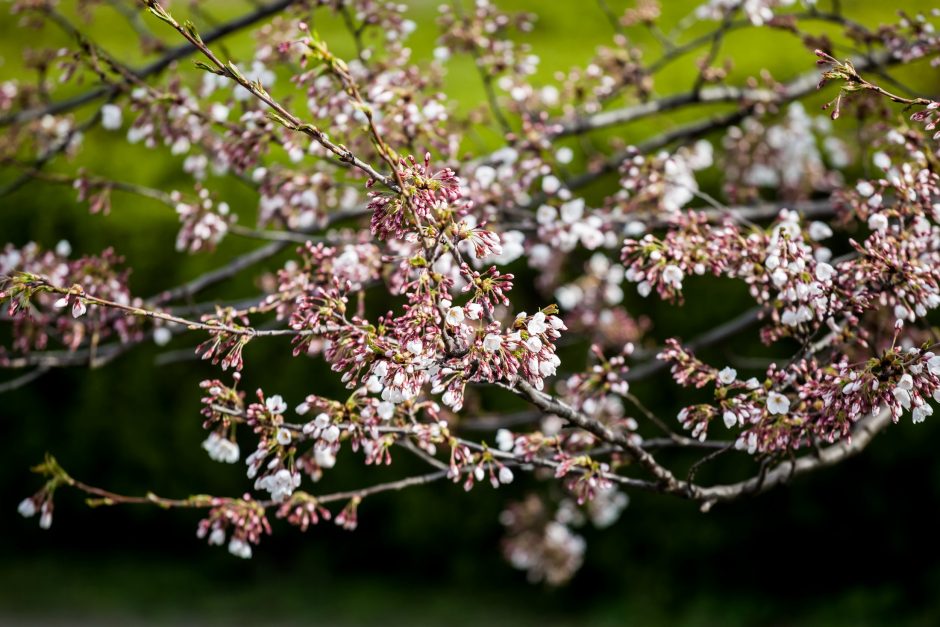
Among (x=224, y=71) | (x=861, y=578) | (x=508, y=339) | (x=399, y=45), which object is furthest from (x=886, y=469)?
(x=224, y=71)

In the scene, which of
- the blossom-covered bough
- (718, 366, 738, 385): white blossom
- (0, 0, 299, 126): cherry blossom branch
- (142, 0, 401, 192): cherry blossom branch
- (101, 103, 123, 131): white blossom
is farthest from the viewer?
(0, 0, 299, 126): cherry blossom branch

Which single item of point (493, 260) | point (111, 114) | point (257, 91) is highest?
point (257, 91)

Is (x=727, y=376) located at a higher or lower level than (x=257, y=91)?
lower

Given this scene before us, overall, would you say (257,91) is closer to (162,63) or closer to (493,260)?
(493,260)

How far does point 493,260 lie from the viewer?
11.8ft

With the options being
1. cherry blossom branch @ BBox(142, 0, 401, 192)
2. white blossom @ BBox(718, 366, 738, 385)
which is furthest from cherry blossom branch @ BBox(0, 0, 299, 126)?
white blossom @ BBox(718, 366, 738, 385)

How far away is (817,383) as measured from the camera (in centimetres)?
218

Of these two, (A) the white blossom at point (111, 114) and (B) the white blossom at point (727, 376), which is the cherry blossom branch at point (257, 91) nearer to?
(B) the white blossom at point (727, 376)

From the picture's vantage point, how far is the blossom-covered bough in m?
2.00

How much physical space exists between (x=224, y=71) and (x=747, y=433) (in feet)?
4.99

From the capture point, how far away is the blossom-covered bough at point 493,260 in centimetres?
200

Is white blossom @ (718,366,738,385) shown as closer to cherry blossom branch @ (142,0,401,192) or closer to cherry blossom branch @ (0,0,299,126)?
cherry blossom branch @ (142,0,401,192)

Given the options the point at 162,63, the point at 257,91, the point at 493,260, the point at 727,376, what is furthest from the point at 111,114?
the point at 727,376

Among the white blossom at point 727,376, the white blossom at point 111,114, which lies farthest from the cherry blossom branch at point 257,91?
the white blossom at point 111,114
